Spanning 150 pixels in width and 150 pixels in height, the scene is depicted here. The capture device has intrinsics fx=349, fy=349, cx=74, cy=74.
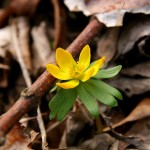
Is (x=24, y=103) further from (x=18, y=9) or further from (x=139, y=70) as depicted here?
(x=18, y=9)

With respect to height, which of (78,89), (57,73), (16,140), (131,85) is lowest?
(131,85)

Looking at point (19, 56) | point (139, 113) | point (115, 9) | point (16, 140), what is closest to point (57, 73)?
point (16, 140)

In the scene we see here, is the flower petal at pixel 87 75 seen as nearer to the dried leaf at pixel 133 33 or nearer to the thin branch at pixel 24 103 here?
the thin branch at pixel 24 103

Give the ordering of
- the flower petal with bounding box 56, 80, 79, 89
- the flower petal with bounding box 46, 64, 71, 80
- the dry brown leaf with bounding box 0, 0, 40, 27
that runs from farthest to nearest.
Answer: the dry brown leaf with bounding box 0, 0, 40, 27
the flower petal with bounding box 46, 64, 71, 80
the flower petal with bounding box 56, 80, 79, 89

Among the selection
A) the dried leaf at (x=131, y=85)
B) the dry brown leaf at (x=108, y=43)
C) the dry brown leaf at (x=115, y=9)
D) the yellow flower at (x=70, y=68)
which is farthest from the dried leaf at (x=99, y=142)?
the dry brown leaf at (x=115, y=9)

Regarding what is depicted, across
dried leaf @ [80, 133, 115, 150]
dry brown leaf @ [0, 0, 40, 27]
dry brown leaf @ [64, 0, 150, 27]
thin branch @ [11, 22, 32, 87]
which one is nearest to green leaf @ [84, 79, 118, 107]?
dried leaf @ [80, 133, 115, 150]

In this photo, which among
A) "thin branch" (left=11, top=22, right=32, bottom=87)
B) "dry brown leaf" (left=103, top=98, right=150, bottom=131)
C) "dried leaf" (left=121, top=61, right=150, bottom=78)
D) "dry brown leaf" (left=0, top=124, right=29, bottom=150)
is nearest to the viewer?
"dry brown leaf" (left=0, top=124, right=29, bottom=150)

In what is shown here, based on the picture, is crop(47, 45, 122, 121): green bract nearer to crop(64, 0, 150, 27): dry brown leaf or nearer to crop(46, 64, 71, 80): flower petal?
crop(46, 64, 71, 80): flower petal
